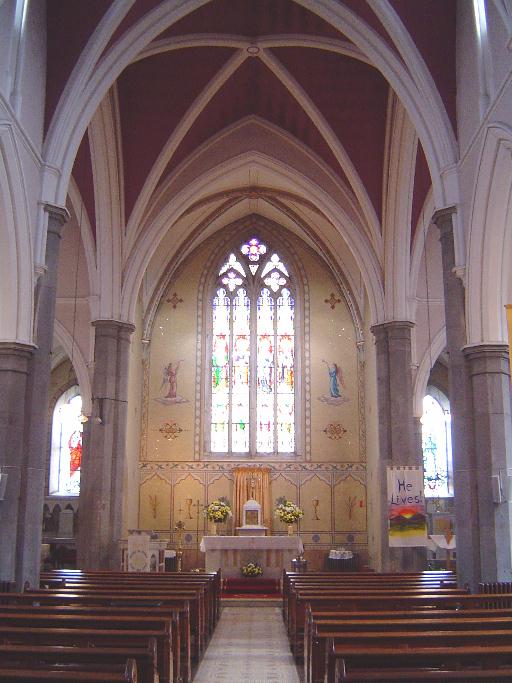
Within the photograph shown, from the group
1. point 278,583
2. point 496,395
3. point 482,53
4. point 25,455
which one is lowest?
point 278,583

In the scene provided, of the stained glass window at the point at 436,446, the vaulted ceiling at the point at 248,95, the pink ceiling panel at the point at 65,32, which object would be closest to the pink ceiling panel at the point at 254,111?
the vaulted ceiling at the point at 248,95

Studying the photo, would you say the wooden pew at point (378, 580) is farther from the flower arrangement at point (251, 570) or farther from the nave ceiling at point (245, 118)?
the flower arrangement at point (251, 570)

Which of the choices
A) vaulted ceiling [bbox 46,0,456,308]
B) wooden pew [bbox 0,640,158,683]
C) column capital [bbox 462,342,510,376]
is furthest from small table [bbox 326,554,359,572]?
wooden pew [bbox 0,640,158,683]

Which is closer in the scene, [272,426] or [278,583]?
[278,583]

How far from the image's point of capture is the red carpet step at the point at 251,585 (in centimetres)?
1792

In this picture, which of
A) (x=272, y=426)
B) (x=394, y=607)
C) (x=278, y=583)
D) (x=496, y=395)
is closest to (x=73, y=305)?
(x=272, y=426)

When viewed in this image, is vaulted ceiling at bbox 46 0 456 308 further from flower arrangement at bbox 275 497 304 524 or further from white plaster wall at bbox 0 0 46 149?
flower arrangement at bbox 275 497 304 524

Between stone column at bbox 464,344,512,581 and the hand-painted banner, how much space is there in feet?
9.59

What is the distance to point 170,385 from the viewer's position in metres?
24.6

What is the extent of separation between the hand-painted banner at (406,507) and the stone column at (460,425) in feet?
8.17

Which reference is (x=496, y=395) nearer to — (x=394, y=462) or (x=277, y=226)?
(x=394, y=462)

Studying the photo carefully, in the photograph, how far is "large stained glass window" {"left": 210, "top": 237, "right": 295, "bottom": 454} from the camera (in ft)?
80.2

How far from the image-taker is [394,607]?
316 inches

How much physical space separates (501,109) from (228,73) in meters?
7.80
